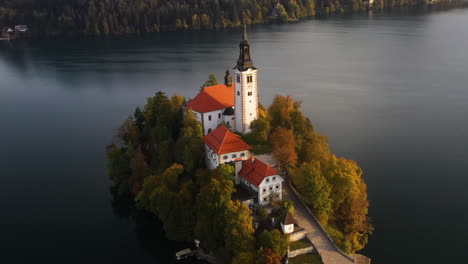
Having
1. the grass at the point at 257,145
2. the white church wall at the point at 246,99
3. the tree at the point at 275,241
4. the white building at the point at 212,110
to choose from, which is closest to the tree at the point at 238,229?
the tree at the point at 275,241

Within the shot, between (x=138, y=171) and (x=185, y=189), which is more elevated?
(x=185, y=189)

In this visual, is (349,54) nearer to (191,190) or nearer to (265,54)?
(265,54)

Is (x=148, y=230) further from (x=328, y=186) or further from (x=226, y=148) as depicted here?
(x=328, y=186)

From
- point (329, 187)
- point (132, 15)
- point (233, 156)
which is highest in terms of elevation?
point (132, 15)

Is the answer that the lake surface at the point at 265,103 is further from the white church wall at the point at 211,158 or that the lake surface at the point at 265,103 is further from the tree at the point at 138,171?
the white church wall at the point at 211,158

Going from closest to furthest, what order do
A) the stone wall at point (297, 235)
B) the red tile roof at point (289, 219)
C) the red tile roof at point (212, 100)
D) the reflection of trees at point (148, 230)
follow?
the red tile roof at point (289, 219), the stone wall at point (297, 235), the reflection of trees at point (148, 230), the red tile roof at point (212, 100)

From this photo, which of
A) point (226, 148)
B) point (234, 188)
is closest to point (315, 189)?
point (234, 188)
